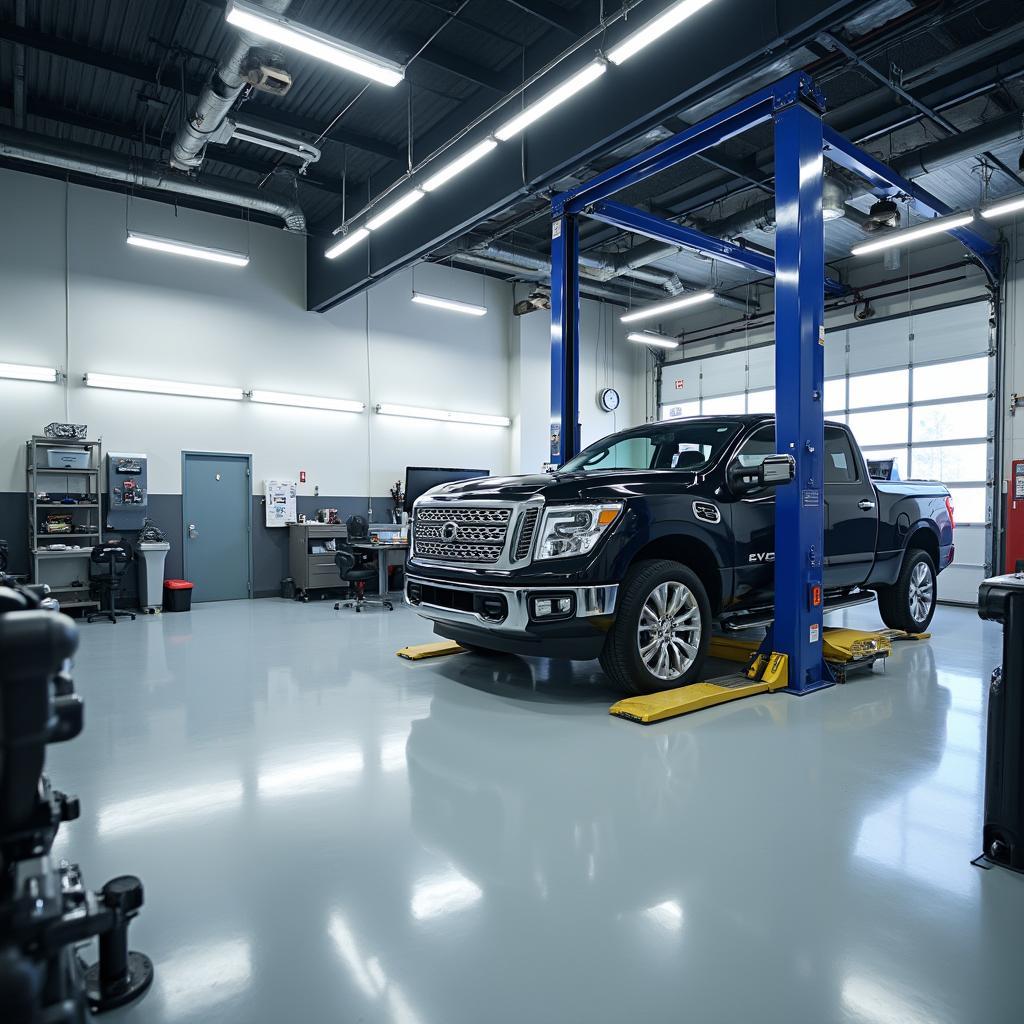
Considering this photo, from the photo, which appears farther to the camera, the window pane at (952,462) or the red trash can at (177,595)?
the window pane at (952,462)

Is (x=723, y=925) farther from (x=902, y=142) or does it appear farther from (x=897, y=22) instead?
(x=902, y=142)

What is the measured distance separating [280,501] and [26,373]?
3.48 meters

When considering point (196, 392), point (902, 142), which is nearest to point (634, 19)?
point (902, 142)

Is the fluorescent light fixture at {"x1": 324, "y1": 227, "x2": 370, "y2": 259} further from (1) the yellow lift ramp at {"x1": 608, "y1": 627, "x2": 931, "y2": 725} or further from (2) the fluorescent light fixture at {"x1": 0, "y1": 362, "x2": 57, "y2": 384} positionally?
(1) the yellow lift ramp at {"x1": 608, "y1": 627, "x2": 931, "y2": 725}

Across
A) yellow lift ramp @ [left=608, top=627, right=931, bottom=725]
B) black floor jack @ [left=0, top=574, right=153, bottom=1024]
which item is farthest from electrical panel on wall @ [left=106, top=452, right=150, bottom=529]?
black floor jack @ [left=0, top=574, right=153, bottom=1024]

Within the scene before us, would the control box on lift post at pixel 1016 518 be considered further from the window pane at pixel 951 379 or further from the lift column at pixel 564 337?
the lift column at pixel 564 337

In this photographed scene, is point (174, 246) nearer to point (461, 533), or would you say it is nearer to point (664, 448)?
point (461, 533)

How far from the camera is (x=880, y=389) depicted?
10.6 metres

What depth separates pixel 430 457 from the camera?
12.0 m

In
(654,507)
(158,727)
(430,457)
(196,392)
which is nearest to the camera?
(158,727)

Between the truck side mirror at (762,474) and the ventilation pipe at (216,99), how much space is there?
14.6ft

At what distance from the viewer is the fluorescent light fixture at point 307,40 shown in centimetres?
453

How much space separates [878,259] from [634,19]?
292 inches

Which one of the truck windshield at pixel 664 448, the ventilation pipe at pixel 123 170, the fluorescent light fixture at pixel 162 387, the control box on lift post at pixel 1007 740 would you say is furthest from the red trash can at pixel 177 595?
the control box on lift post at pixel 1007 740
